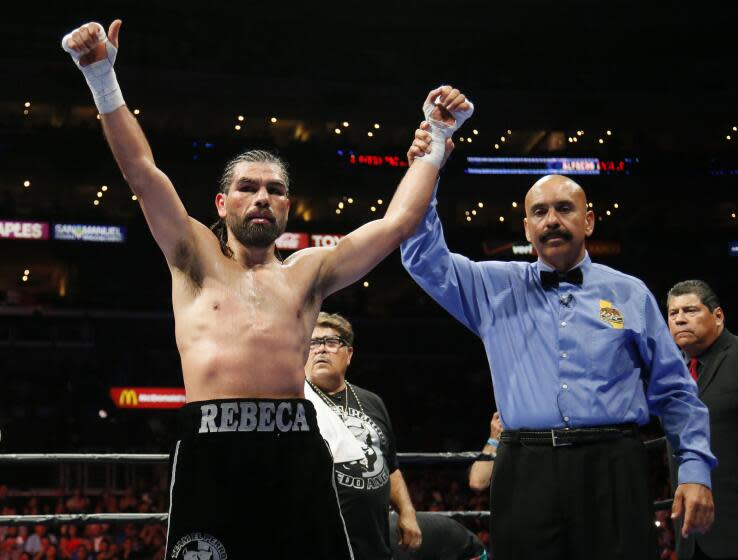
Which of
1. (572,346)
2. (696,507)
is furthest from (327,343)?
(696,507)

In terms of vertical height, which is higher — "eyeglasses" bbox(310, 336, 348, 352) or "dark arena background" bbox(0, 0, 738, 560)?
"dark arena background" bbox(0, 0, 738, 560)

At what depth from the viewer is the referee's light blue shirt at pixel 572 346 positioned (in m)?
2.41

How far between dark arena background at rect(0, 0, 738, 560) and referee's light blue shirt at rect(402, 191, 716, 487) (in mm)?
14694

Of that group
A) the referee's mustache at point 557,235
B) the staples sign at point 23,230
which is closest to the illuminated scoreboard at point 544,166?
the staples sign at point 23,230

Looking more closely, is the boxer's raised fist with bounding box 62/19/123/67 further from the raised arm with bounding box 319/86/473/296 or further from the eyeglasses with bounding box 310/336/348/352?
the eyeglasses with bounding box 310/336/348/352

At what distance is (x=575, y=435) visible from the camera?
234 cm

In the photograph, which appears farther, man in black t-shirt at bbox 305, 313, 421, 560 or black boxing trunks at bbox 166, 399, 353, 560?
man in black t-shirt at bbox 305, 313, 421, 560

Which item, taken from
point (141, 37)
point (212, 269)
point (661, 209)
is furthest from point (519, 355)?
point (661, 209)

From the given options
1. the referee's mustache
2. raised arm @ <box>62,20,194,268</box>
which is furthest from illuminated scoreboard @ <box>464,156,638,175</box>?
raised arm @ <box>62,20,194,268</box>

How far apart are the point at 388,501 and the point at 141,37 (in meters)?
23.2

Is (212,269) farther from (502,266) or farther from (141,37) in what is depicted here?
(141,37)

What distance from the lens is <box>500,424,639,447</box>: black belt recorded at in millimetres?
2334

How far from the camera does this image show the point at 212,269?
2209 millimetres

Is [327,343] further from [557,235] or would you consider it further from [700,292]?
[700,292]
